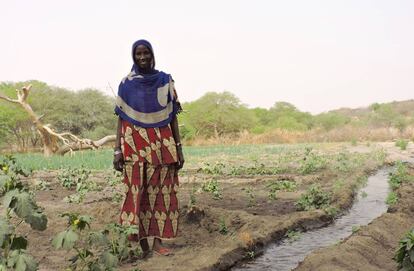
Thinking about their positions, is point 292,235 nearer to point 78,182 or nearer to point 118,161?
point 118,161

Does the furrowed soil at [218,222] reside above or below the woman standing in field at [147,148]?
below

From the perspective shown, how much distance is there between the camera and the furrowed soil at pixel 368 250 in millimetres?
3855

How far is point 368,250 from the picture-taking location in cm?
436

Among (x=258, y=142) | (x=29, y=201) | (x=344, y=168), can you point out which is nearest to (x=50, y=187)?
(x=344, y=168)

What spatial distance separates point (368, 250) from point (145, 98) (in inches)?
91.6

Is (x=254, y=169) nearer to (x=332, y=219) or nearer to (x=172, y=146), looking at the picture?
(x=332, y=219)

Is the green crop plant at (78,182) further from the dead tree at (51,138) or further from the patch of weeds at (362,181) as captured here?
the dead tree at (51,138)

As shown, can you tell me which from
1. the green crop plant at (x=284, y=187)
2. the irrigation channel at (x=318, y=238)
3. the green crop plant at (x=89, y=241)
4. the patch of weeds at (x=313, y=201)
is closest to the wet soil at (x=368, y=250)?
the irrigation channel at (x=318, y=238)

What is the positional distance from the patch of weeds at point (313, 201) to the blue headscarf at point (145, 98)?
305 cm

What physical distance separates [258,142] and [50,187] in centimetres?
2460

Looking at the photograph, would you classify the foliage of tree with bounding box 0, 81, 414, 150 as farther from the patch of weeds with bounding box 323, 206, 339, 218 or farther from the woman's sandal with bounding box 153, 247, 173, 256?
the woman's sandal with bounding box 153, 247, 173, 256

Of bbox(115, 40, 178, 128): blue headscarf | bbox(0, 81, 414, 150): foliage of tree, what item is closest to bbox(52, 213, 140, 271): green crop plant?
bbox(115, 40, 178, 128): blue headscarf

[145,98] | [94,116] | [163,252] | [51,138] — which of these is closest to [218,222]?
[163,252]

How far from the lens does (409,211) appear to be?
6273 mm
